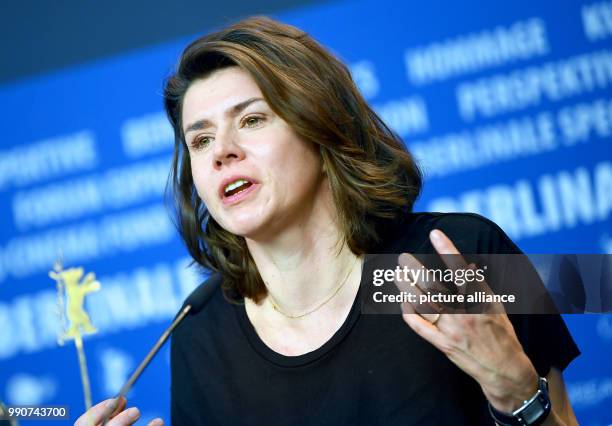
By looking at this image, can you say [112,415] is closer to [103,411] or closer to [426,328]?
[103,411]

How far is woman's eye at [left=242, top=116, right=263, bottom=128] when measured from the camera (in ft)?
4.61

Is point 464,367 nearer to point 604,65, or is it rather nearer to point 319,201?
point 319,201

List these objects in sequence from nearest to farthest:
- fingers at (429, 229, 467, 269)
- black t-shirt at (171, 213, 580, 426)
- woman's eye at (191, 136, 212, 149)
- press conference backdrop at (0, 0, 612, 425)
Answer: fingers at (429, 229, 467, 269)
black t-shirt at (171, 213, 580, 426)
woman's eye at (191, 136, 212, 149)
press conference backdrop at (0, 0, 612, 425)

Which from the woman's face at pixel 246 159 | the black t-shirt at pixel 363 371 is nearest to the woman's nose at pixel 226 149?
the woman's face at pixel 246 159

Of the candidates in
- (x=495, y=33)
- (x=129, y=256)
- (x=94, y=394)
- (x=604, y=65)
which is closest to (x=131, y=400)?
(x=94, y=394)

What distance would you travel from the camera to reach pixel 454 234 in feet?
4.71

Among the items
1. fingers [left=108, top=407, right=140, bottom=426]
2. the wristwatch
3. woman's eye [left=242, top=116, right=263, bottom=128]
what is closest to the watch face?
the wristwatch

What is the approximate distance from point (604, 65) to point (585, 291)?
1.47 m

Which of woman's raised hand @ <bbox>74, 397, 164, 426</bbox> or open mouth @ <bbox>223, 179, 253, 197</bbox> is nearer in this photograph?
woman's raised hand @ <bbox>74, 397, 164, 426</bbox>

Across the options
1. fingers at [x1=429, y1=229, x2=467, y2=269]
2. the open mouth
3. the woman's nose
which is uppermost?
the woman's nose

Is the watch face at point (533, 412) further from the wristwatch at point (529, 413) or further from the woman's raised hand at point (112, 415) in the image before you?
the woman's raised hand at point (112, 415)

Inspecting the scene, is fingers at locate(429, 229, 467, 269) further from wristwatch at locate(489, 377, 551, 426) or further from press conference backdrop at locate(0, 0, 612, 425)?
press conference backdrop at locate(0, 0, 612, 425)

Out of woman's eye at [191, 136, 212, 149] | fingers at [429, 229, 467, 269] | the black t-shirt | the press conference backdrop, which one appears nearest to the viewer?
fingers at [429, 229, 467, 269]

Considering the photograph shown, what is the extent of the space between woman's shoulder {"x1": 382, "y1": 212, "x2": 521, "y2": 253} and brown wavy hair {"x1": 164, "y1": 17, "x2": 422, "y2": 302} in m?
0.03
